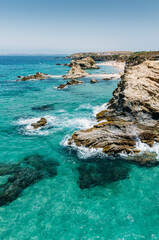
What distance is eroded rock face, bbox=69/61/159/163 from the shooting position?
62.4ft

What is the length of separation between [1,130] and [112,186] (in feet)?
64.7

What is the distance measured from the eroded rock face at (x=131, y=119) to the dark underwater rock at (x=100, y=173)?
2.07m

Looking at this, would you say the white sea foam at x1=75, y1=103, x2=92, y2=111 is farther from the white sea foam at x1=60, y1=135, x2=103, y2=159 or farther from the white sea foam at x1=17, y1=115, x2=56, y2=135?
the white sea foam at x1=60, y1=135, x2=103, y2=159

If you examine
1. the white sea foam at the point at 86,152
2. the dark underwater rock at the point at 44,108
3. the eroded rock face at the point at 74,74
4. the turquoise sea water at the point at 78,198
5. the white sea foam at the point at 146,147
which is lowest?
the turquoise sea water at the point at 78,198

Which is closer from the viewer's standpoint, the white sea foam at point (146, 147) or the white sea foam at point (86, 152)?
the white sea foam at point (86, 152)

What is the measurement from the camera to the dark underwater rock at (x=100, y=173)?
14955mm

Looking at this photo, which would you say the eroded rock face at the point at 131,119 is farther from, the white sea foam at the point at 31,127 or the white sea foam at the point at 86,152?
the white sea foam at the point at 31,127

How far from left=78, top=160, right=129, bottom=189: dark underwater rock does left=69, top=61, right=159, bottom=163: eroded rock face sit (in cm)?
207

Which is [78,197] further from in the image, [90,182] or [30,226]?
[30,226]

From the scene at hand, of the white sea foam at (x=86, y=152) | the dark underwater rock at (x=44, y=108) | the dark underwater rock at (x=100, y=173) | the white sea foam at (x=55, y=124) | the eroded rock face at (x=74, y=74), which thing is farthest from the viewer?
the eroded rock face at (x=74, y=74)

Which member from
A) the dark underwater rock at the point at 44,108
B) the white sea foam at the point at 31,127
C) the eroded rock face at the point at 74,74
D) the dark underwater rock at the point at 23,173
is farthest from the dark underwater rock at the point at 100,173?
the eroded rock face at the point at 74,74

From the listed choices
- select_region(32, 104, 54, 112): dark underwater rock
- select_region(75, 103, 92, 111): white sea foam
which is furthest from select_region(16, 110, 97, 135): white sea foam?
select_region(75, 103, 92, 111): white sea foam

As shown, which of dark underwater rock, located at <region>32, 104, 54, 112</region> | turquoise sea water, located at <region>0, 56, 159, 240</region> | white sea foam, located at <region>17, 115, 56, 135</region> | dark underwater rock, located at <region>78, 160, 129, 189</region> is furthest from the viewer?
dark underwater rock, located at <region>32, 104, 54, 112</region>

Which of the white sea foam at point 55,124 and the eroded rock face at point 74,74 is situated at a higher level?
Answer: the eroded rock face at point 74,74
